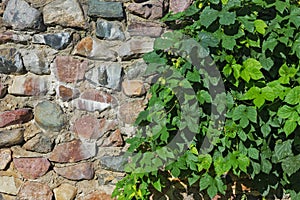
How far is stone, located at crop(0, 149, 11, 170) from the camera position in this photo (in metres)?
2.26

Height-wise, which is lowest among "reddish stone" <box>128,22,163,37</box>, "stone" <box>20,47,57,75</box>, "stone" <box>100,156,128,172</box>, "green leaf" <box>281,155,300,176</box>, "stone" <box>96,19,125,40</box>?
"stone" <box>100,156,128,172</box>

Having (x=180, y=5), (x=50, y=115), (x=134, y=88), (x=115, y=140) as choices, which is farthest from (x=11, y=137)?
(x=180, y=5)

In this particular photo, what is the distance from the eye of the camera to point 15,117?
2217mm

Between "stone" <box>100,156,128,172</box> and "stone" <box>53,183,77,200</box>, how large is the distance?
0.20m

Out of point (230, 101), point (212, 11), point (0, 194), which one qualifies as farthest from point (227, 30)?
point (0, 194)

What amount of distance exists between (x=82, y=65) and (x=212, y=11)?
2.09ft

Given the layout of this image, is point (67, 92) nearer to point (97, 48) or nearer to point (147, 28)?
point (97, 48)

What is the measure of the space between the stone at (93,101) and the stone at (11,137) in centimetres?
30

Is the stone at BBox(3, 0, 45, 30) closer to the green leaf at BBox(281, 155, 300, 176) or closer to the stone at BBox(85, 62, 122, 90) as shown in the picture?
the stone at BBox(85, 62, 122, 90)

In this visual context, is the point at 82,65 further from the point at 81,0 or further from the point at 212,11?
the point at 212,11

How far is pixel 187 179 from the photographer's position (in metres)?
2.17

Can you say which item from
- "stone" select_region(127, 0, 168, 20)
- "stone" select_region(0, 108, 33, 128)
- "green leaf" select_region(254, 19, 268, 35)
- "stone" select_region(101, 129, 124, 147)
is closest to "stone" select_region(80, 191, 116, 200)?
"stone" select_region(101, 129, 124, 147)

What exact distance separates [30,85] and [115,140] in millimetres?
463

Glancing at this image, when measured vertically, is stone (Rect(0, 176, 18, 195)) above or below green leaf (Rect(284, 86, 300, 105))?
below
